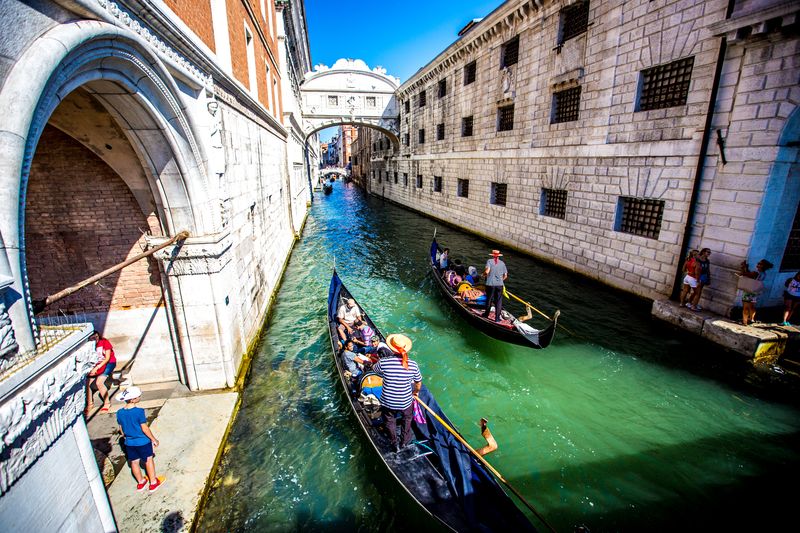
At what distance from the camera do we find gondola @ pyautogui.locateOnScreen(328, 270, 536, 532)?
3.40 metres

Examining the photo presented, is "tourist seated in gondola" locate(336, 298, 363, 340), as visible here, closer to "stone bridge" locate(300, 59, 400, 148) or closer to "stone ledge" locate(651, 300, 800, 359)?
"stone ledge" locate(651, 300, 800, 359)

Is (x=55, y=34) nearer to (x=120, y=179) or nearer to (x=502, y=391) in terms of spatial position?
(x=120, y=179)

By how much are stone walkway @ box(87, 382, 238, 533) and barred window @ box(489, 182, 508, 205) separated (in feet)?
41.2

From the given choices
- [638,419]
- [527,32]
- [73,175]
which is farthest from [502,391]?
[527,32]

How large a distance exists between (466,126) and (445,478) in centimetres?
1679

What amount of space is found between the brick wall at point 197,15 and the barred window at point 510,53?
11.3 metres

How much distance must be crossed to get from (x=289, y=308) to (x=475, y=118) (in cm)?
1229

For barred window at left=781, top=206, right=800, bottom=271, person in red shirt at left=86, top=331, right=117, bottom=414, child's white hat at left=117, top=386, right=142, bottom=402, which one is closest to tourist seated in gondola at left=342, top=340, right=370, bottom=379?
child's white hat at left=117, top=386, right=142, bottom=402

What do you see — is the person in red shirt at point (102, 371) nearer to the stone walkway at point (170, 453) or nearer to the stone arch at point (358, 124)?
the stone walkway at point (170, 453)

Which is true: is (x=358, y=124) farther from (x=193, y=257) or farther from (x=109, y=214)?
(x=193, y=257)

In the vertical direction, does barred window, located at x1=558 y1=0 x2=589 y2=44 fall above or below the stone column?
above

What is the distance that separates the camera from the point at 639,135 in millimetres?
8961

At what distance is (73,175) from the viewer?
4609mm

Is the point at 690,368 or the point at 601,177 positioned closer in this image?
the point at 690,368
